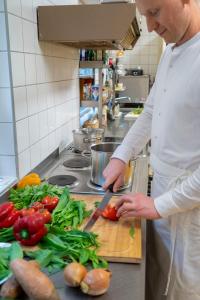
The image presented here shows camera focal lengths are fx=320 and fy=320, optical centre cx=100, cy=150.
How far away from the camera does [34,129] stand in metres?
1.37

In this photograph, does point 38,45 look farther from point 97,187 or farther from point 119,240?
point 119,240

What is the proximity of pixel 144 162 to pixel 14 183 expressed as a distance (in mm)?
757

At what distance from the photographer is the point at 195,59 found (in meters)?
0.90

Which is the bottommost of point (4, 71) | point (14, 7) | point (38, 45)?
point (4, 71)

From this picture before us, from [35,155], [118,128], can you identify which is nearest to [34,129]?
[35,155]

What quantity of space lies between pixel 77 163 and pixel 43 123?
0.86ft

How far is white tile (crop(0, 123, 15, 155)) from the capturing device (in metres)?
1.17

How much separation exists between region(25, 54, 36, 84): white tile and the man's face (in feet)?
1.82

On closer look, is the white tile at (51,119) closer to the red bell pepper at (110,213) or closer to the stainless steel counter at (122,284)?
the red bell pepper at (110,213)

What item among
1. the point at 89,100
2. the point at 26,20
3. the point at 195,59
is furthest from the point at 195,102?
the point at 89,100

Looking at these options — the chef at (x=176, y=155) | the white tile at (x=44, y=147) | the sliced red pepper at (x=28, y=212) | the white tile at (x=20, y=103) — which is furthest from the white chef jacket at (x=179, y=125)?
the white tile at (x=44, y=147)

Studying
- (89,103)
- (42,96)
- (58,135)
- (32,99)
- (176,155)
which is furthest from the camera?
(89,103)

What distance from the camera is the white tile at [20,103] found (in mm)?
1170

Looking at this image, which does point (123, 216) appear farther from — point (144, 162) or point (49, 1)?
point (49, 1)
